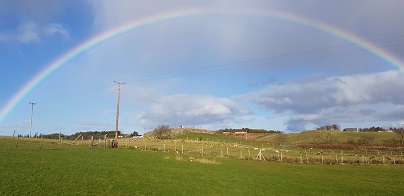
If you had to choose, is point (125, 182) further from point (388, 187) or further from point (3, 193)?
point (388, 187)

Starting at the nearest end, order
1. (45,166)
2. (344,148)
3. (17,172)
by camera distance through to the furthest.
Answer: (17,172), (45,166), (344,148)

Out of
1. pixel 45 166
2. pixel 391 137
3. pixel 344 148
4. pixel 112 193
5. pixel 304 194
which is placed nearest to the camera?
pixel 112 193

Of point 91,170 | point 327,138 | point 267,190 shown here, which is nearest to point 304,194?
Result: point 267,190

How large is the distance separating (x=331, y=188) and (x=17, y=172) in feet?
84.6

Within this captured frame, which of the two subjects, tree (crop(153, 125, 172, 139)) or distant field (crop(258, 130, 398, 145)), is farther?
distant field (crop(258, 130, 398, 145))

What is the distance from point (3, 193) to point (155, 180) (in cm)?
1197

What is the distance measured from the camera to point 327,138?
5433 inches

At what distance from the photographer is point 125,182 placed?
2539 centimetres

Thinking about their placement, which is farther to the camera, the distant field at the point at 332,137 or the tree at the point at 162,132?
the distant field at the point at 332,137

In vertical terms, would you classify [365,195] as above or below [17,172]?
below

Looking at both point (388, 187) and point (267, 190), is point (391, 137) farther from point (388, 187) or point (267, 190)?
point (267, 190)

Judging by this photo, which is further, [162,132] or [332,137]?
[332,137]

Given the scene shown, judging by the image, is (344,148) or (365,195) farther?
(344,148)

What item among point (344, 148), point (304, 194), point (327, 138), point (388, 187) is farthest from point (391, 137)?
point (304, 194)
